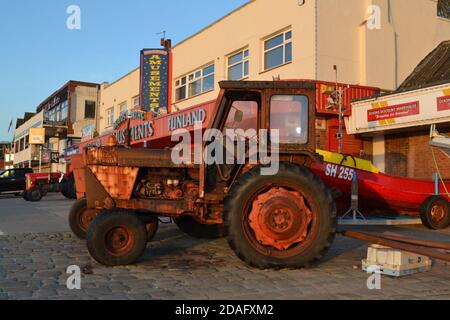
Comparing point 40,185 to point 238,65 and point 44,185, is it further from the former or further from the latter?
point 238,65

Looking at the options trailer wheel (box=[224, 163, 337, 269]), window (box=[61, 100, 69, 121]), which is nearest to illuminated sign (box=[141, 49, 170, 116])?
trailer wheel (box=[224, 163, 337, 269])

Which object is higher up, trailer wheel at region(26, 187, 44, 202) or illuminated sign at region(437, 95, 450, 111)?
illuminated sign at region(437, 95, 450, 111)

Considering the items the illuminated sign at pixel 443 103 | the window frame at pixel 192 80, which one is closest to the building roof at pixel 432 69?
the illuminated sign at pixel 443 103

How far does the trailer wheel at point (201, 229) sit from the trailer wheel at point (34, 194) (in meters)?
15.6

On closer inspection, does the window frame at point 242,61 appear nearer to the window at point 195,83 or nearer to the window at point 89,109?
the window at point 195,83

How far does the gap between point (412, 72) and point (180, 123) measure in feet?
32.9

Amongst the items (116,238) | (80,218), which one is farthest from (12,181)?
(116,238)

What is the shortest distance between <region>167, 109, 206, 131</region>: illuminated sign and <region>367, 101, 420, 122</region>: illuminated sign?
6692 mm

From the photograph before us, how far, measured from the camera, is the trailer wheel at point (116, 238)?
5484 millimetres

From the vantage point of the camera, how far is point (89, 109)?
46.5 meters

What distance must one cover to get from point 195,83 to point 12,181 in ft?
37.9

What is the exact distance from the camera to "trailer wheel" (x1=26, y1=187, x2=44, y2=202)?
21141mm

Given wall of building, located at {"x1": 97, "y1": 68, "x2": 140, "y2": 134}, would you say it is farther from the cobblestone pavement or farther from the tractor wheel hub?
the tractor wheel hub
